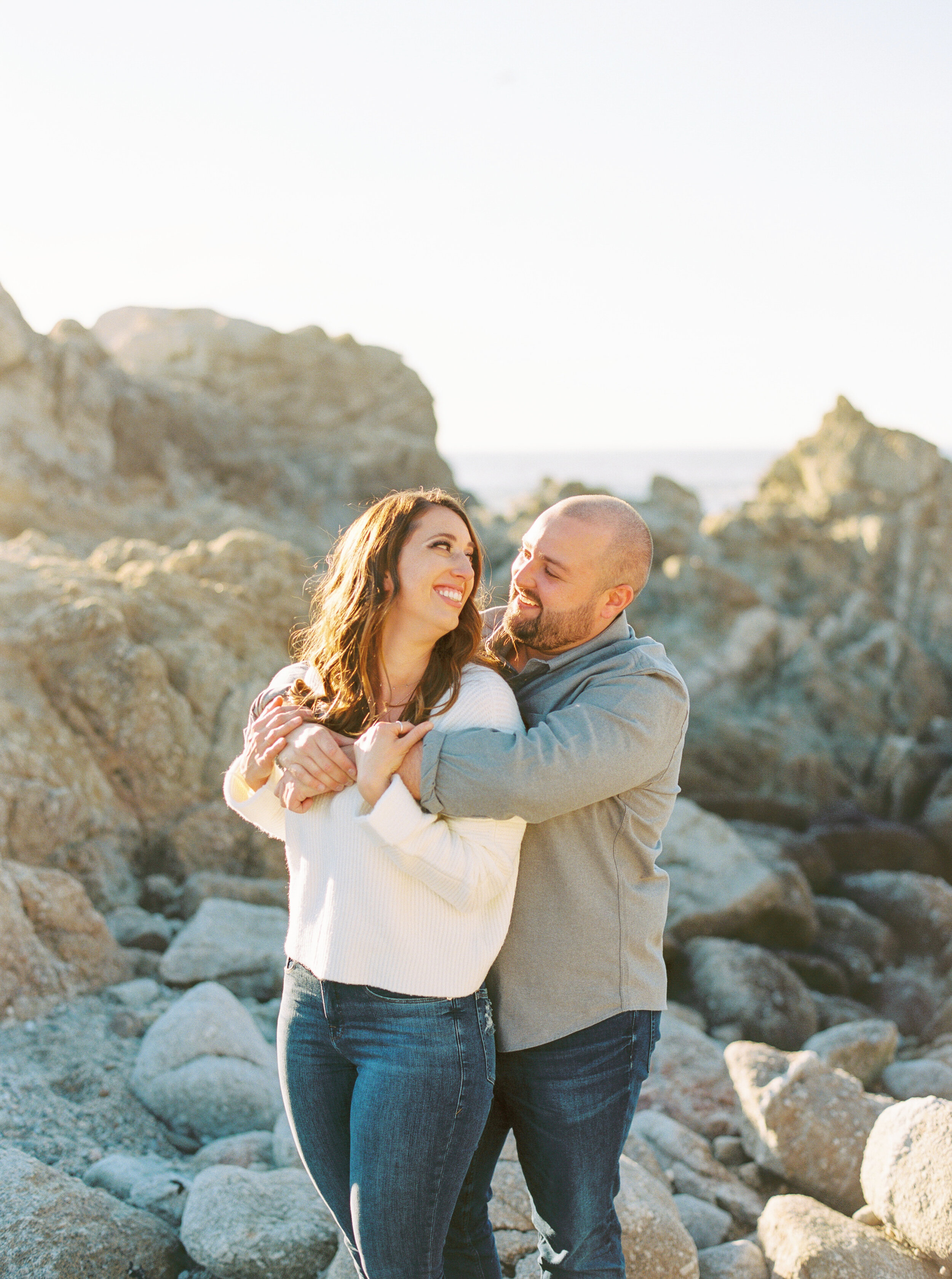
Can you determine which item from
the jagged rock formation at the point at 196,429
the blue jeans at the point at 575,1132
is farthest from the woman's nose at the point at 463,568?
the jagged rock formation at the point at 196,429

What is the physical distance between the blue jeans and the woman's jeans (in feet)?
0.73

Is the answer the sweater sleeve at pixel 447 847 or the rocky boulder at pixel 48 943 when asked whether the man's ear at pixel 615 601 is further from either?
the rocky boulder at pixel 48 943

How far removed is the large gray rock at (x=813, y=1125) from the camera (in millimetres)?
4906

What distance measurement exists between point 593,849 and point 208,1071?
3.25 metres

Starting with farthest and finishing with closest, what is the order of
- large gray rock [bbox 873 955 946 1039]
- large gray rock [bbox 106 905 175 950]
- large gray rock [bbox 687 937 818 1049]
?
large gray rock [bbox 873 955 946 1039], large gray rock [bbox 687 937 818 1049], large gray rock [bbox 106 905 175 950]

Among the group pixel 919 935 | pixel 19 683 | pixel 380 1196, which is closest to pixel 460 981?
pixel 380 1196

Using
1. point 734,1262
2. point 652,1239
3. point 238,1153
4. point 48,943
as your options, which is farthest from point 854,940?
point 48,943

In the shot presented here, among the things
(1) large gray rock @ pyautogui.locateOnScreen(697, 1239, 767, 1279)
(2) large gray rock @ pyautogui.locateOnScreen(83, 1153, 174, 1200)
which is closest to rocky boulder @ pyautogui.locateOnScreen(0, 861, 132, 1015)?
(2) large gray rock @ pyautogui.locateOnScreen(83, 1153, 174, 1200)

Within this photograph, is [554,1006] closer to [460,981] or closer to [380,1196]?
[460,981]

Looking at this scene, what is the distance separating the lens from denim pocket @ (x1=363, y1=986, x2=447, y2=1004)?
8.70ft

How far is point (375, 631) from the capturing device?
300cm

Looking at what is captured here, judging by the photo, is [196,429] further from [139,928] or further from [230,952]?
[230,952]

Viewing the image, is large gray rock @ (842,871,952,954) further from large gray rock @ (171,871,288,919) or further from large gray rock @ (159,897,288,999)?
large gray rock @ (159,897,288,999)

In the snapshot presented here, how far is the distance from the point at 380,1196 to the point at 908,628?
18.6m
